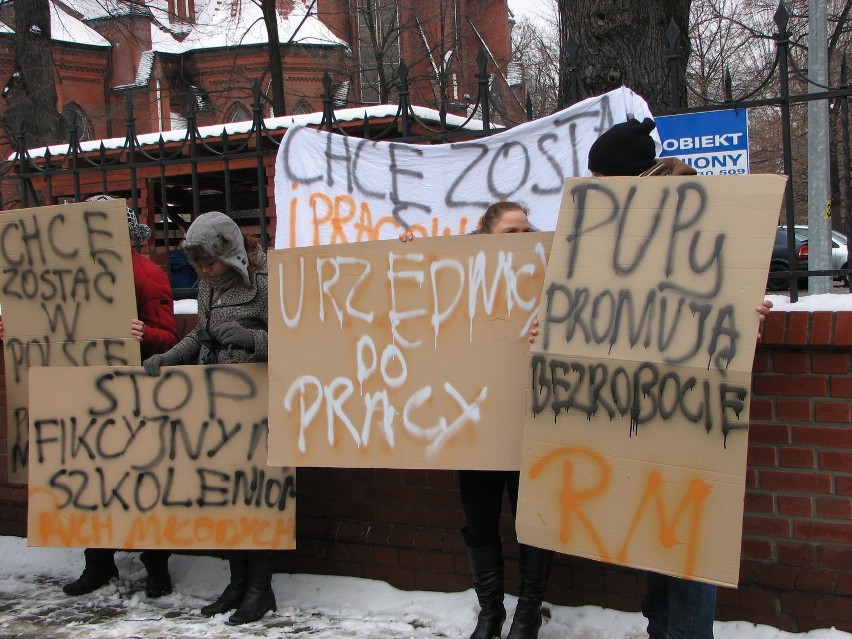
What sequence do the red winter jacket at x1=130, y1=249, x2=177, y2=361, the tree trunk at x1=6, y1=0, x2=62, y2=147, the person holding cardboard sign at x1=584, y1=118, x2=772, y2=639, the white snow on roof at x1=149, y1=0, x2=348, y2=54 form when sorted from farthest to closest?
1. the white snow on roof at x1=149, y1=0, x2=348, y2=54
2. the tree trunk at x1=6, y1=0, x2=62, y2=147
3. the red winter jacket at x1=130, y1=249, x2=177, y2=361
4. the person holding cardboard sign at x1=584, y1=118, x2=772, y2=639

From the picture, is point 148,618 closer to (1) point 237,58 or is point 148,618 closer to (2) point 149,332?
(2) point 149,332

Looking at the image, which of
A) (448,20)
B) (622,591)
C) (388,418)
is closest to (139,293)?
(388,418)

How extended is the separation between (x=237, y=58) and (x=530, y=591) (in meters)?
25.7

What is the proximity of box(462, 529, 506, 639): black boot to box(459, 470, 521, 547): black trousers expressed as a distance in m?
0.04

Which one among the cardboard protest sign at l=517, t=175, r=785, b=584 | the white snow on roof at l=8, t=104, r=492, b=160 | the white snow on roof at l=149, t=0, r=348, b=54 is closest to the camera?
the cardboard protest sign at l=517, t=175, r=785, b=584

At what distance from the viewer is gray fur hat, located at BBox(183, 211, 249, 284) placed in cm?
381

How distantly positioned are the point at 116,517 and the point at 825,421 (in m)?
2.93

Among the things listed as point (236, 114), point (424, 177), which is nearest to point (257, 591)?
point (424, 177)

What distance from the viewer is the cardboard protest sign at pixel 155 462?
3895 millimetres

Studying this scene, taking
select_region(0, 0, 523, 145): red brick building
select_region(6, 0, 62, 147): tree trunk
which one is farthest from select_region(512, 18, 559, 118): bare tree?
select_region(6, 0, 62, 147): tree trunk

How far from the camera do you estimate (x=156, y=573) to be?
435 centimetres

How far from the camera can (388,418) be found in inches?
133

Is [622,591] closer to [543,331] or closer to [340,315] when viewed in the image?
[543,331]

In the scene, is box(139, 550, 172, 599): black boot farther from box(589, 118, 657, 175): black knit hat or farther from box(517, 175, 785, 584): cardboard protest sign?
box(589, 118, 657, 175): black knit hat
